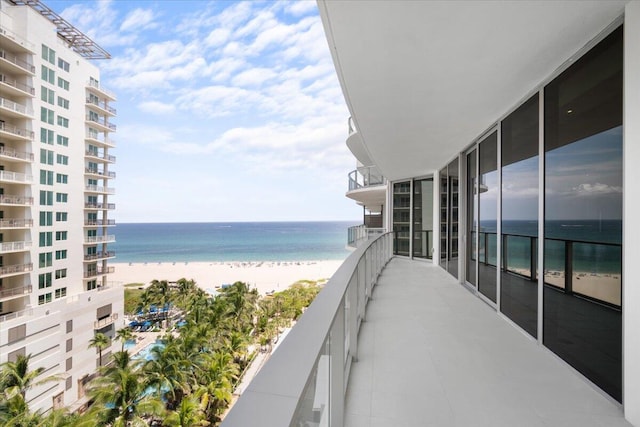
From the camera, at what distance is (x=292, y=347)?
3.39ft

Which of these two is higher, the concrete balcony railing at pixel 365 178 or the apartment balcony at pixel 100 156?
the apartment balcony at pixel 100 156

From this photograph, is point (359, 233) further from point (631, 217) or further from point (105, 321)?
point (105, 321)

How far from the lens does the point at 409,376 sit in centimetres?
286

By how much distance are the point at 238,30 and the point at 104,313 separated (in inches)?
2692

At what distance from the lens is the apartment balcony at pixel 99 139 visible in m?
28.8

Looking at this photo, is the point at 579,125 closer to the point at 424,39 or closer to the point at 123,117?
the point at 424,39

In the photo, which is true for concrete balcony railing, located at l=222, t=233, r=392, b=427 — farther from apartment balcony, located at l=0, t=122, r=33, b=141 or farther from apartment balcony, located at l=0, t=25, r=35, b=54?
apartment balcony, located at l=0, t=25, r=35, b=54

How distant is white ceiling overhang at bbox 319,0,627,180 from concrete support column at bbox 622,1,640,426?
34 centimetres

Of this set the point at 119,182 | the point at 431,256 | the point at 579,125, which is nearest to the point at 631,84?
the point at 579,125

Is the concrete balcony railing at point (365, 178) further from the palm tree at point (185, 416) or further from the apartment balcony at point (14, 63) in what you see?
the apartment balcony at point (14, 63)

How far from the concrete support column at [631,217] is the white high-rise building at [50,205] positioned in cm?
2755

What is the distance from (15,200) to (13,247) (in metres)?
3.40

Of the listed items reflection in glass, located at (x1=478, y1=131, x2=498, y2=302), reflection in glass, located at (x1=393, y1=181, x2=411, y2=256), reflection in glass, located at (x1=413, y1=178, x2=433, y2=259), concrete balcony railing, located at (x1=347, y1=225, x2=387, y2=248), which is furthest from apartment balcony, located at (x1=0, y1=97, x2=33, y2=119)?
reflection in glass, located at (x1=478, y1=131, x2=498, y2=302)

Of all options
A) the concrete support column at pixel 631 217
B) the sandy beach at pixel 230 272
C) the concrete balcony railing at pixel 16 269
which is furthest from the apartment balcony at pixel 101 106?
the concrete support column at pixel 631 217
